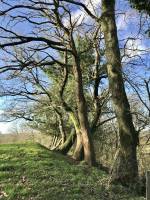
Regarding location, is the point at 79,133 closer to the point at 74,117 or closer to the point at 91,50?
the point at 74,117

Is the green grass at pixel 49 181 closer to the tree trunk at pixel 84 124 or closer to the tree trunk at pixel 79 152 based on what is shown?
the tree trunk at pixel 84 124

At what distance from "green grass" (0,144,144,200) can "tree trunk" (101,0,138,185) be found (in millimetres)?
709

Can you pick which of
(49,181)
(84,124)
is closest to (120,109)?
(49,181)

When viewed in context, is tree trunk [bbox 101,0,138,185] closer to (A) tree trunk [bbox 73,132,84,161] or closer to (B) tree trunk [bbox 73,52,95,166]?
(B) tree trunk [bbox 73,52,95,166]

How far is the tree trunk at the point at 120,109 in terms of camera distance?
16.1 metres

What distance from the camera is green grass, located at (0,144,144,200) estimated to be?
1304 centimetres

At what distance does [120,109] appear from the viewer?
16.9m

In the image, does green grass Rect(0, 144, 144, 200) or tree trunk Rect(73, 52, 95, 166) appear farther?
tree trunk Rect(73, 52, 95, 166)

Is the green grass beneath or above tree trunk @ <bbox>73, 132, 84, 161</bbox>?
beneath

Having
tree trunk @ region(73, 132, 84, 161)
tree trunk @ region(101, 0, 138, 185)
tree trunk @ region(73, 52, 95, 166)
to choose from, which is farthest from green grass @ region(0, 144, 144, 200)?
tree trunk @ region(73, 132, 84, 161)

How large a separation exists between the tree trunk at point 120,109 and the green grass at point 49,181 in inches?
27.9

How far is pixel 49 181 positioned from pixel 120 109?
3.99 m

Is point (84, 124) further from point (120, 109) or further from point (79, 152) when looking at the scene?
point (120, 109)

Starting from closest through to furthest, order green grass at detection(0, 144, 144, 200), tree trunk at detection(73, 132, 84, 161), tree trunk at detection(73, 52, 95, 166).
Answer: green grass at detection(0, 144, 144, 200) → tree trunk at detection(73, 52, 95, 166) → tree trunk at detection(73, 132, 84, 161)
